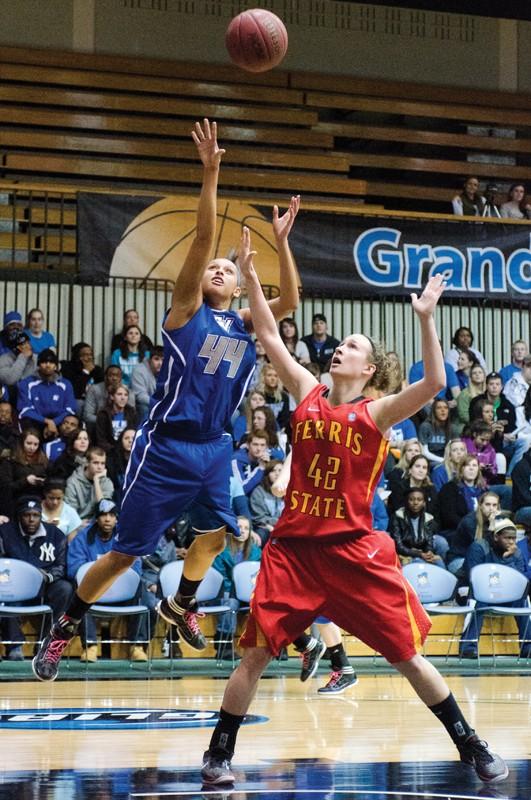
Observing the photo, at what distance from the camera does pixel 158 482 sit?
257 inches

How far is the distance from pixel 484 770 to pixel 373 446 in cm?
144

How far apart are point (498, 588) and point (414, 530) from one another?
3.35 ft

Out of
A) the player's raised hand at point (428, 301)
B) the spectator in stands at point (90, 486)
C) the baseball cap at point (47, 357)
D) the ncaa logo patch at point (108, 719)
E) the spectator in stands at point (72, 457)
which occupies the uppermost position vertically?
the baseball cap at point (47, 357)

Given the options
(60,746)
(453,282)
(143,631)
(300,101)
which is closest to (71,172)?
(300,101)

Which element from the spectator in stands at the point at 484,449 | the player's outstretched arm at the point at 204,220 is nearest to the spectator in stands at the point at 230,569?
the spectator in stands at the point at 484,449

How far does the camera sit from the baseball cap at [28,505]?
11.4m

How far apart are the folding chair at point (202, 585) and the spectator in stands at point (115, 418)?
2.29 metres

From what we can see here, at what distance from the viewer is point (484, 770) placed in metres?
5.29

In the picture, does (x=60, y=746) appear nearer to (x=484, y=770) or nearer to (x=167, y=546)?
(x=484, y=770)

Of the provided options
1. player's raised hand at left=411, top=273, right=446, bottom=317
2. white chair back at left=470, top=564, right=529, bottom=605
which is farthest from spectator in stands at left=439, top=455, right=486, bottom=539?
player's raised hand at left=411, top=273, right=446, bottom=317

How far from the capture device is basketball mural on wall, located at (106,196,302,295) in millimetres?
15609

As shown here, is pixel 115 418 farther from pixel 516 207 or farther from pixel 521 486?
pixel 516 207

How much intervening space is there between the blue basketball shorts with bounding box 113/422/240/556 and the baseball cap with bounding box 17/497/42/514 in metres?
5.01

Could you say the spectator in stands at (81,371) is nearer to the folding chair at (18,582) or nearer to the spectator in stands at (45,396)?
the spectator in stands at (45,396)
